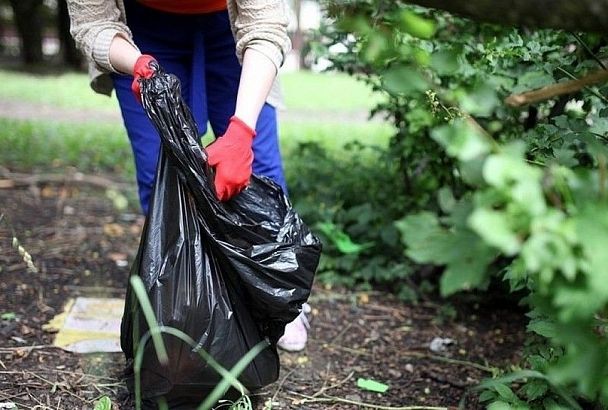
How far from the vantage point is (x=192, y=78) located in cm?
224

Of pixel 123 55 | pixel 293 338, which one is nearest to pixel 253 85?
pixel 123 55

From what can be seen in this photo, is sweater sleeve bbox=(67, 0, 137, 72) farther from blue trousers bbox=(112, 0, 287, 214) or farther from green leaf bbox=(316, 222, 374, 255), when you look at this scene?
green leaf bbox=(316, 222, 374, 255)

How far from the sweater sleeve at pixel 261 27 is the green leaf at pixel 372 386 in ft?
2.99

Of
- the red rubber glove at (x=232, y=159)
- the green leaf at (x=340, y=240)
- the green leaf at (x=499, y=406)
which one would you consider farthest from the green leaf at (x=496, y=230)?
the green leaf at (x=340, y=240)

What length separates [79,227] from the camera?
11.1 ft

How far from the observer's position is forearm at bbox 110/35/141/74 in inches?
74.2

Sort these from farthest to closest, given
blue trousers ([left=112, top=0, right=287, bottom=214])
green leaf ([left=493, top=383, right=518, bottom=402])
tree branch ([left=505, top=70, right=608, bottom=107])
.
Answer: blue trousers ([left=112, top=0, right=287, bottom=214])
green leaf ([left=493, top=383, right=518, bottom=402])
tree branch ([left=505, top=70, right=608, bottom=107])

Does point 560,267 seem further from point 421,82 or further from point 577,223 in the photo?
point 421,82

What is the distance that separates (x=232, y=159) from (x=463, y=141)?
0.91 metres

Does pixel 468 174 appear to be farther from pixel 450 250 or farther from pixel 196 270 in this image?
pixel 196 270

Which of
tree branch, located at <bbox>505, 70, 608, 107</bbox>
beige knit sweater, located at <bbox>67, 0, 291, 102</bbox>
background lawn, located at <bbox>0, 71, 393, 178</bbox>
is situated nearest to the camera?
tree branch, located at <bbox>505, 70, 608, 107</bbox>

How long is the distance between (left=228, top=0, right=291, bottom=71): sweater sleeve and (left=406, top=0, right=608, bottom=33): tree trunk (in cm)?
91

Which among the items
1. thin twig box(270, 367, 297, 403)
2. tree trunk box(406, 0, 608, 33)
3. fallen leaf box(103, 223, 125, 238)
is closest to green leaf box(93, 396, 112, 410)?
thin twig box(270, 367, 297, 403)

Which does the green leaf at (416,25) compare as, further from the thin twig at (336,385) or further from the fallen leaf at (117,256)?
the fallen leaf at (117,256)
